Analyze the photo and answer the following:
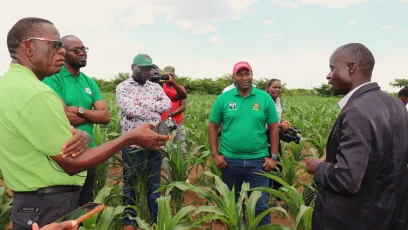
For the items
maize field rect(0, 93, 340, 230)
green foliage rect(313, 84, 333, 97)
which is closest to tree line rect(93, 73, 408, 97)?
green foliage rect(313, 84, 333, 97)

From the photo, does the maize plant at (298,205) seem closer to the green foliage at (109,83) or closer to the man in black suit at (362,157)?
the man in black suit at (362,157)

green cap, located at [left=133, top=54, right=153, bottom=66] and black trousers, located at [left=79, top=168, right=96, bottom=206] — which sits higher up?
green cap, located at [left=133, top=54, right=153, bottom=66]

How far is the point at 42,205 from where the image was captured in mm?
1612

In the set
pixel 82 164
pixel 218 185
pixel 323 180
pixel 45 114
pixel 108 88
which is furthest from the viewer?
pixel 108 88

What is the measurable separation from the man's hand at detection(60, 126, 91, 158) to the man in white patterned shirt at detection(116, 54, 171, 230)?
1705 millimetres

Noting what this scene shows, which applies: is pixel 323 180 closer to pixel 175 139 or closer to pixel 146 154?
pixel 146 154

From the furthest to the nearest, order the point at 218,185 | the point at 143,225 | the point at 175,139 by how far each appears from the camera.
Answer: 1. the point at 175,139
2. the point at 218,185
3. the point at 143,225

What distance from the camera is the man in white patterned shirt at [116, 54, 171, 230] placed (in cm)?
328

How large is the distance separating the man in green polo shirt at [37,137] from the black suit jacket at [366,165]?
3.37ft

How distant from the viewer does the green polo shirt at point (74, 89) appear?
106 inches

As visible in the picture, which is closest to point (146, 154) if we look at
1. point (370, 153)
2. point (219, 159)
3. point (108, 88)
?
point (219, 159)

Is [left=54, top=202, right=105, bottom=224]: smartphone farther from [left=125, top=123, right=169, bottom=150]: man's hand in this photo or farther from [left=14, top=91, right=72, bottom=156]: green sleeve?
[left=125, top=123, right=169, bottom=150]: man's hand

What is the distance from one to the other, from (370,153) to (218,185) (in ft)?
4.27

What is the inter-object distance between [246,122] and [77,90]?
1.61 meters
